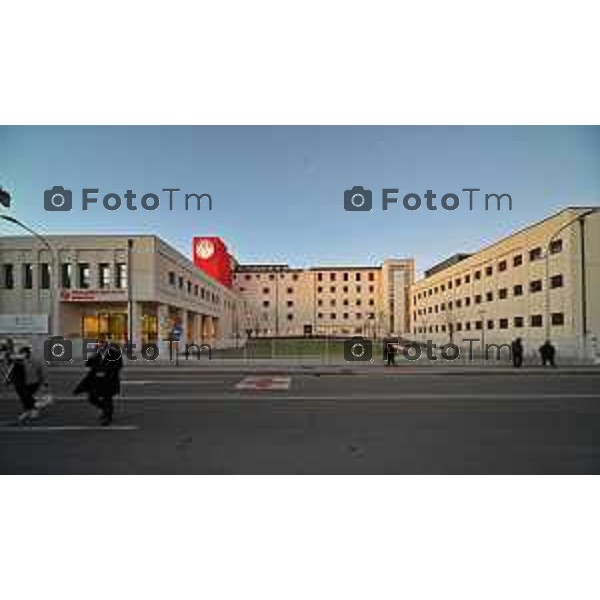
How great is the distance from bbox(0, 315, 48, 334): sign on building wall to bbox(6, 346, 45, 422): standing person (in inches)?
1013

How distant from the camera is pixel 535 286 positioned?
3759cm

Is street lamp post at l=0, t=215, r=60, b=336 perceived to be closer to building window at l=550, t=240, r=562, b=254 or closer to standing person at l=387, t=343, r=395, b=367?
standing person at l=387, t=343, r=395, b=367

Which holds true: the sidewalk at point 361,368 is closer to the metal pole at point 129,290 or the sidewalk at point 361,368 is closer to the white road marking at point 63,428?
the metal pole at point 129,290

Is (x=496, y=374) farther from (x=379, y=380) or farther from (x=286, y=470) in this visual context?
(x=286, y=470)

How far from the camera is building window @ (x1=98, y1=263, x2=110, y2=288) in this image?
117 feet

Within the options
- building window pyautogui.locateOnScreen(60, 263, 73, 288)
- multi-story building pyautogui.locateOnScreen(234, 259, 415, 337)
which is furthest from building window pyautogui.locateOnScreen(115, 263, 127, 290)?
multi-story building pyautogui.locateOnScreen(234, 259, 415, 337)

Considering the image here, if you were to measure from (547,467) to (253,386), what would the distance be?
1168 centimetres

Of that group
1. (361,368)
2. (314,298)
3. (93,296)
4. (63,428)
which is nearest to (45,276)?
(93,296)

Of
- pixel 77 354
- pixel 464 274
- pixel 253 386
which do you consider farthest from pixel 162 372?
pixel 464 274

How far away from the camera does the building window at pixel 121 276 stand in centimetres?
3577

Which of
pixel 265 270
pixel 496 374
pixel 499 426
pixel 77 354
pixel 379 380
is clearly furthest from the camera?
pixel 265 270

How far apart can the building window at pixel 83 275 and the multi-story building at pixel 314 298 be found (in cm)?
6166

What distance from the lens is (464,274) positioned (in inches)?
2112

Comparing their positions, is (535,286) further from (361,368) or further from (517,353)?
(361,368)
